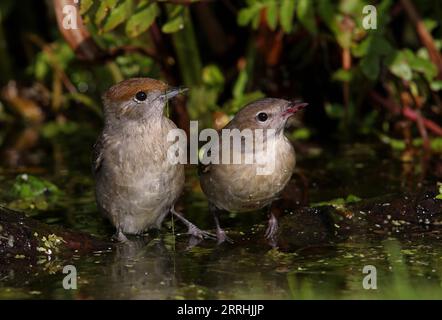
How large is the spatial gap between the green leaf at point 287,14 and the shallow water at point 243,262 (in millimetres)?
1367

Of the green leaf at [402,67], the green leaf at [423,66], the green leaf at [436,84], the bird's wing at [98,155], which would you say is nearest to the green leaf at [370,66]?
the green leaf at [402,67]

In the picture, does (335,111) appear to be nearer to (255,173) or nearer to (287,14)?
(287,14)

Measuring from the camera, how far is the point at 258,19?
27.4 ft

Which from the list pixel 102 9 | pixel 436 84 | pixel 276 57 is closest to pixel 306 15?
pixel 276 57

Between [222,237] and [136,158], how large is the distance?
84cm

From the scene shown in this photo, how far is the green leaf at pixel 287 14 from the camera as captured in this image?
26.2ft

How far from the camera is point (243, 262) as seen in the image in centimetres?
576

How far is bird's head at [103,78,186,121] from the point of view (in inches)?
257

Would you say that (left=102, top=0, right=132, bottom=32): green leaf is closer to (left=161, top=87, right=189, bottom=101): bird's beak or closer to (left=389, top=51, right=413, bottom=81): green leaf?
(left=161, top=87, right=189, bottom=101): bird's beak

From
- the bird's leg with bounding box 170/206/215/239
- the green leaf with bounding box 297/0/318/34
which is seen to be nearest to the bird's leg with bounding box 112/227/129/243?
the bird's leg with bounding box 170/206/215/239

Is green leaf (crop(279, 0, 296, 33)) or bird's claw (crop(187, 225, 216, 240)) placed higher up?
green leaf (crop(279, 0, 296, 33))

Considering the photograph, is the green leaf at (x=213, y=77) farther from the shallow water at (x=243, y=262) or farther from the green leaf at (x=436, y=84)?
the green leaf at (x=436, y=84)

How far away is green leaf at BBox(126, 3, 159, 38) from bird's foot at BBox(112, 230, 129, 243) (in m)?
2.04
